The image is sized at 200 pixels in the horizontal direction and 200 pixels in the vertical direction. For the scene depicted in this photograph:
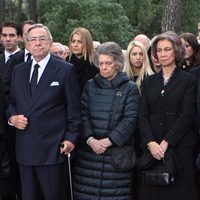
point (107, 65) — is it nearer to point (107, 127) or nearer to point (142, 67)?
point (107, 127)

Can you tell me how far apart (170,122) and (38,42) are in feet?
5.12

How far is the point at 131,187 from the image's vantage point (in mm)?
5156

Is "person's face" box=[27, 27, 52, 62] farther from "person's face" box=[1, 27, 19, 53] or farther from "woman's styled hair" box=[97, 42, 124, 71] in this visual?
"person's face" box=[1, 27, 19, 53]

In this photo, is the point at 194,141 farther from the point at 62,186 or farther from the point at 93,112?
the point at 62,186

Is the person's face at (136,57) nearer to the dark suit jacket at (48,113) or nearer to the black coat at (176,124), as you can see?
the black coat at (176,124)

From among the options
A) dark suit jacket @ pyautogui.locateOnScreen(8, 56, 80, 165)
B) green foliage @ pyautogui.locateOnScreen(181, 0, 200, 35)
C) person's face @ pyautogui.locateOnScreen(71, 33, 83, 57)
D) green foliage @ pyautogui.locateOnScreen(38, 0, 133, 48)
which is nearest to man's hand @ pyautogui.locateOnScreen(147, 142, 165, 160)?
dark suit jacket @ pyautogui.locateOnScreen(8, 56, 80, 165)

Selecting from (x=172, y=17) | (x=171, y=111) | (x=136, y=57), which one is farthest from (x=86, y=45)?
(x=172, y=17)

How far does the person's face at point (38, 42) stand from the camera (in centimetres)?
474

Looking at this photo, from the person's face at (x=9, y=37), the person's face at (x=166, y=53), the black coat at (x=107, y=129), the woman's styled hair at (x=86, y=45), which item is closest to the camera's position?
the person's face at (x=166, y=53)

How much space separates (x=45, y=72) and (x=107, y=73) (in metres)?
0.69

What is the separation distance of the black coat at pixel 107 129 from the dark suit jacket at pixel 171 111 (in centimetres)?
18

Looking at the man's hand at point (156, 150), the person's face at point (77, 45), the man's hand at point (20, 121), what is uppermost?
the person's face at point (77, 45)

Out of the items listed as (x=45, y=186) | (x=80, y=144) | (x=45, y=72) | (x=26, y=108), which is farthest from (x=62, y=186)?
(x=45, y=72)

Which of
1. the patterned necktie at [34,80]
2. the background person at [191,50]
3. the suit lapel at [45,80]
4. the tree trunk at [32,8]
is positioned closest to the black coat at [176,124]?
the suit lapel at [45,80]
